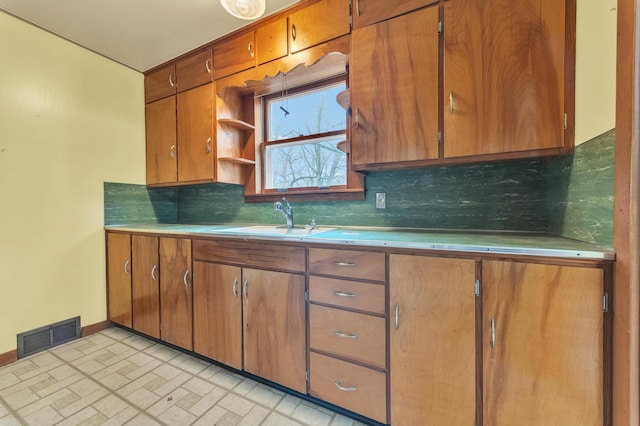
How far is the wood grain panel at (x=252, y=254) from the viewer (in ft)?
4.74

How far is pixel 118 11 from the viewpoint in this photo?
1839 millimetres

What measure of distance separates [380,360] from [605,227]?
1.02 meters

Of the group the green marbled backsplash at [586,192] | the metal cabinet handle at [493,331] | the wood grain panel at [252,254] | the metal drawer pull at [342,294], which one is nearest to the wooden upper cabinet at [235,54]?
the wood grain panel at [252,254]

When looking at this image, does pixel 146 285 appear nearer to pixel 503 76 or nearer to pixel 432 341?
pixel 432 341

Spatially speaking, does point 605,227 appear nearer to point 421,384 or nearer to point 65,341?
point 421,384

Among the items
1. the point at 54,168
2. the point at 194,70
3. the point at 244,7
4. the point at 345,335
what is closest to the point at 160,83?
the point at 194,70

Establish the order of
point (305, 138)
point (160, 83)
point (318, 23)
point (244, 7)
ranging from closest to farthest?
point (244, 7)
point (318, 23)
point (305, 138)
point (160, 83)

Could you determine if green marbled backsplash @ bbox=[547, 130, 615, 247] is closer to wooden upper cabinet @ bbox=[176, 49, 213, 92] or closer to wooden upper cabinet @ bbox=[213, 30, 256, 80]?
wooden upper cabinet @ bbox=[213, 30, 256, 80]

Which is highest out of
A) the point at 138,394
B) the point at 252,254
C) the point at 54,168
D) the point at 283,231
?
the point at 54,168

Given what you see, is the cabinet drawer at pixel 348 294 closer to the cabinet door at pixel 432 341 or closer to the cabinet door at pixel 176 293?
the cabinet door at pixel 432 341

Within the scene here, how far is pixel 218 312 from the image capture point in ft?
5.61

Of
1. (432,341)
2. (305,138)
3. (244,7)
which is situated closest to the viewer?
(432,341)

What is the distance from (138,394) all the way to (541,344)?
6.80 feet

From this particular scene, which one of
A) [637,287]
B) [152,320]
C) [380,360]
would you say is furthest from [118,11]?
[637,287]
